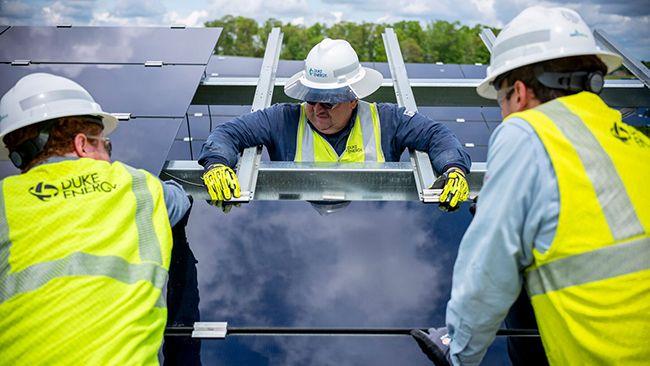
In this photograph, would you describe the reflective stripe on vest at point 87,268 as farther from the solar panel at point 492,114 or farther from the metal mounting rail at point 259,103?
the solar panel at point 492,114

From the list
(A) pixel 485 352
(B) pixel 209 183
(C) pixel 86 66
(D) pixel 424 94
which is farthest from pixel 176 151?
(A) pixel 485 352

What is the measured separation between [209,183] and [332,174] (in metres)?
0.78

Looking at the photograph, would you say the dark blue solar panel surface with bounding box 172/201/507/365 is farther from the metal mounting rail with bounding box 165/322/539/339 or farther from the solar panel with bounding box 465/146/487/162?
the solar panel with bounding box 465/146/487/162

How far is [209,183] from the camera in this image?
325 cm

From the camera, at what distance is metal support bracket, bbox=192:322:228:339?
239 centimetres

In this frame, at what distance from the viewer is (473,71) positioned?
7215 millimetres

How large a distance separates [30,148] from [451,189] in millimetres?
2322

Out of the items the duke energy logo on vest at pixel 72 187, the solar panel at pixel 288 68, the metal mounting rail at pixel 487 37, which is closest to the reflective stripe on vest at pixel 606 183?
the duke energy logo on vest at pixel 72 187

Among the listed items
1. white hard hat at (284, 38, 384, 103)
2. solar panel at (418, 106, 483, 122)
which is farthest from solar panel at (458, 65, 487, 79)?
white hard hat at (284, 38, 384, 103)

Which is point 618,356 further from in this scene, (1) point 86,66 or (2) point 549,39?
(1) point 86,66

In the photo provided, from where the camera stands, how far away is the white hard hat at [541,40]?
206cm

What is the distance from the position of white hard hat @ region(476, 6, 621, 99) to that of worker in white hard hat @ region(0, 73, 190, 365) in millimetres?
1674

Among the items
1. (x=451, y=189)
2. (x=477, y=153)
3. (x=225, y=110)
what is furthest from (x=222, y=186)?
(x=477, y=153)

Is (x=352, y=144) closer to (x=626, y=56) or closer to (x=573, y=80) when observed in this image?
(x=573, y=80)
